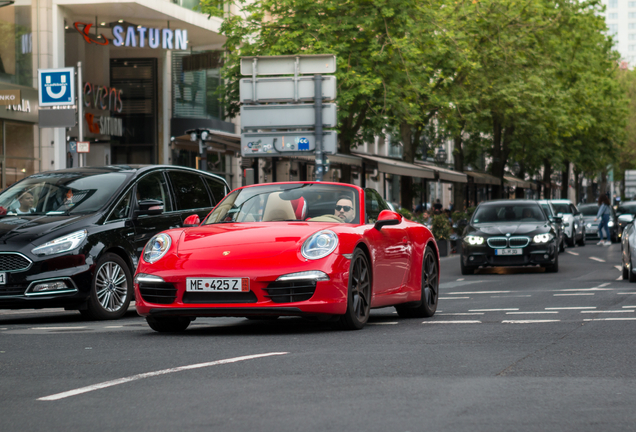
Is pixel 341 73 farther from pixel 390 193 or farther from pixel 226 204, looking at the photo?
pixel 390 193

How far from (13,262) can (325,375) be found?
5.00 metres

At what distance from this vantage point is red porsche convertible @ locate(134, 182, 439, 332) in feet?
27.7

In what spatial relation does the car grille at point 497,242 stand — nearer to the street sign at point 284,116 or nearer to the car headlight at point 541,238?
the car headlight at point 541,238

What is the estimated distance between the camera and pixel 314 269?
27.8ft

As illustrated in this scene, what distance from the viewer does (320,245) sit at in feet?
28.3

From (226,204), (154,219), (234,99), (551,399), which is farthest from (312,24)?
(551,399)

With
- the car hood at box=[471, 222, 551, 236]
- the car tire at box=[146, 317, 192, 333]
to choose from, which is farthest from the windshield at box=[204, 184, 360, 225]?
the car hood at box=[471, 222, 551, 236]

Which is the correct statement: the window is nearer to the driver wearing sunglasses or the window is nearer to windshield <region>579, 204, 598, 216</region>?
the driver wearing sunglasses

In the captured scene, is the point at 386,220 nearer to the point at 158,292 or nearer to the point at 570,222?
the point at 158,292

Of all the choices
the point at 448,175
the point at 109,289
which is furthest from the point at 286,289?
the point at 448,175

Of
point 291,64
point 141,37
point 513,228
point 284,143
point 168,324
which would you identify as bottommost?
point 168,324

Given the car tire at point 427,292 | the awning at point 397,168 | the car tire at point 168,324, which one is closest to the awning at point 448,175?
the awning at point 397,168

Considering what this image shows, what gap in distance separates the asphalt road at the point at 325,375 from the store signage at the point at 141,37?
66.2 feet

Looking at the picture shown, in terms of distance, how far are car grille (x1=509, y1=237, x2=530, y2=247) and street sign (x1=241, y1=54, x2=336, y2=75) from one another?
17.5 ft
